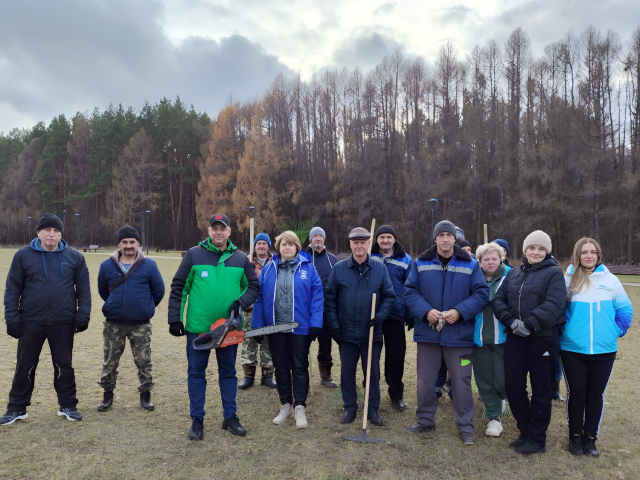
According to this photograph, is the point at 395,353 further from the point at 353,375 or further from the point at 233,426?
the point at 233,426

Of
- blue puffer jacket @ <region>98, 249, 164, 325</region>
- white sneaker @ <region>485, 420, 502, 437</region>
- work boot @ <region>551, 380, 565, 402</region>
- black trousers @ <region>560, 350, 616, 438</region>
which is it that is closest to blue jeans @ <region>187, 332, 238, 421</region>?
blue puffer jacket @ <region>98, 249, 164, 325</region>

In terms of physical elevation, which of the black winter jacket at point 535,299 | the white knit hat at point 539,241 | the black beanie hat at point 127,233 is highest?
the black beanie hat at point 127,233

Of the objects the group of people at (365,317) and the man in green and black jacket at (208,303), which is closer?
the group of people at (365,317)


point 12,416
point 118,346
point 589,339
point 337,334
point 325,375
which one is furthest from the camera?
point 325,375

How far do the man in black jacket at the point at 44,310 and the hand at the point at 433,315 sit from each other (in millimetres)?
3460

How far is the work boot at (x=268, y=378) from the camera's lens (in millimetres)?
5460

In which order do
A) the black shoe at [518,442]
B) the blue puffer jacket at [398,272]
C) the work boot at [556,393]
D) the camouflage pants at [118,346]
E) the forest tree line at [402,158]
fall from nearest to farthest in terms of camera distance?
the black shoe at [518,442] → the camouflage pants at [118,346] → the blue puffer jacket at [398,272] → the work boot at [556,393] → the forest tree line at [402,158]

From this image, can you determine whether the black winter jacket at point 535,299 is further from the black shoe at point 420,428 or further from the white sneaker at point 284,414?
the white sneaker at point 284,414

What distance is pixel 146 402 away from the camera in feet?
15.1

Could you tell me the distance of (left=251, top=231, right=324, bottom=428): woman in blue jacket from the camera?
4.28 metres

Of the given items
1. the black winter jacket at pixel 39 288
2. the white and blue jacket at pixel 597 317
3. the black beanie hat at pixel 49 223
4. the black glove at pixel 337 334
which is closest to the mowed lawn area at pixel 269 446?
the black glove at pixel 337 334

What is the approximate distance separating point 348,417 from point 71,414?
2829mm

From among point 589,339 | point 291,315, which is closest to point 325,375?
point 291,315

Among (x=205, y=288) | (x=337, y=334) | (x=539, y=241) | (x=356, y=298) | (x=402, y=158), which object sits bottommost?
(x=337, y=334)
